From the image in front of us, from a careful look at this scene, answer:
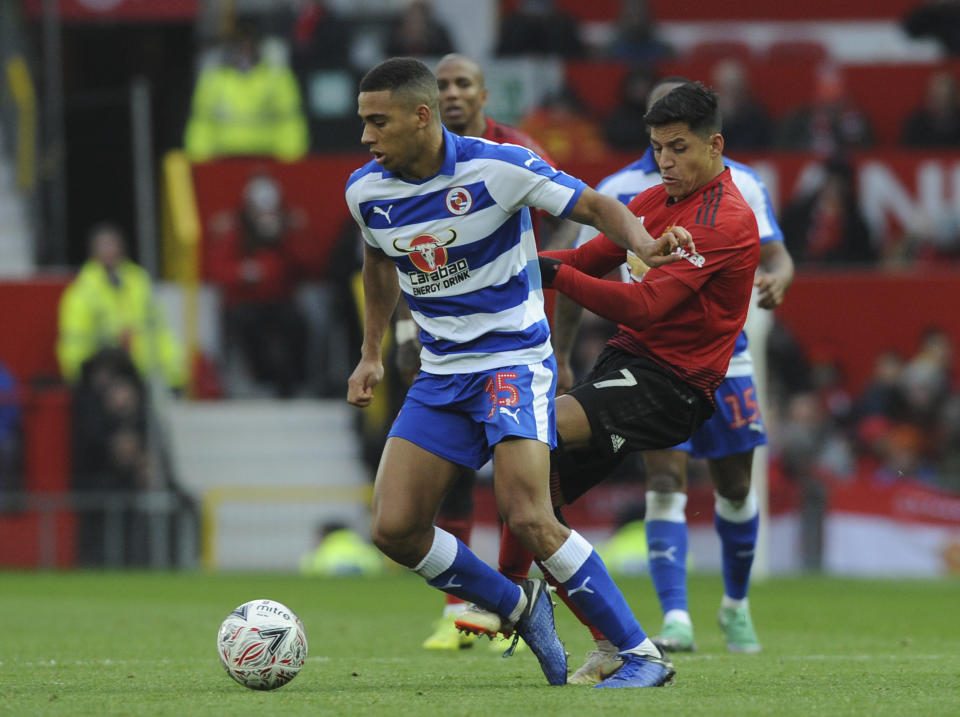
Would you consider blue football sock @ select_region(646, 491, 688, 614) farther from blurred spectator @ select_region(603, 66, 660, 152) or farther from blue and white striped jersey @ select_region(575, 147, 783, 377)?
blurred spectator @ select_region(603, 66, 660, 152)

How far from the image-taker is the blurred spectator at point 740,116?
17.6 meters

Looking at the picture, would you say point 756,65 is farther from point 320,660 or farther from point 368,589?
point 320,660

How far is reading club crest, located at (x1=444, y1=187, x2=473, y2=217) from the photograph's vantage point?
5.97 meters

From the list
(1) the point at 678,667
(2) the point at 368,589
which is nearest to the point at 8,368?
(2) the point at 368,589

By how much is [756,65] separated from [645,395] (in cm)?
1307

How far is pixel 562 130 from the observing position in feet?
54.5

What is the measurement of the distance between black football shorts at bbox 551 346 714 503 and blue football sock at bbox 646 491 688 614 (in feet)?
4.31

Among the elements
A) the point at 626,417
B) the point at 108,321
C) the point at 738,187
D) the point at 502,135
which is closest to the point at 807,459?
the point at 108,321

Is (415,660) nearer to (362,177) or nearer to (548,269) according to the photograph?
(548,269)

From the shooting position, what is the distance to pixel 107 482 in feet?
48.9

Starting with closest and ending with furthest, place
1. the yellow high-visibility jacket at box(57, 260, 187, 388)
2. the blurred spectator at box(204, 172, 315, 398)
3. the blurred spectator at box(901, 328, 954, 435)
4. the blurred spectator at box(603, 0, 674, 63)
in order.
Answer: the blurred spectator at box(901, 328, 954, 435), the yellow high-visibility jacket at box(57, 260, 187, 388), the blurred spectator at box(204, 172, 315, 398), the blurred spectator at box(603, 0, 674, 63)

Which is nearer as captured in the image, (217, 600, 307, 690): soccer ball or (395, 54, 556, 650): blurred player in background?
(217, 600, 307, 690): soccer ball

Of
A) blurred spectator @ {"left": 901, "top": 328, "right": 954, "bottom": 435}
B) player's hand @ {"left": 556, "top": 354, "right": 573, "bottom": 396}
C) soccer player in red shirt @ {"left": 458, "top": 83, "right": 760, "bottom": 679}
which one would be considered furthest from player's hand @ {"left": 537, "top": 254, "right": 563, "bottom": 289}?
blurred spectator @ {"left": 901, "top": 328, "right": 954, "bottom": 435}

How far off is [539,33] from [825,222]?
13.0ft
